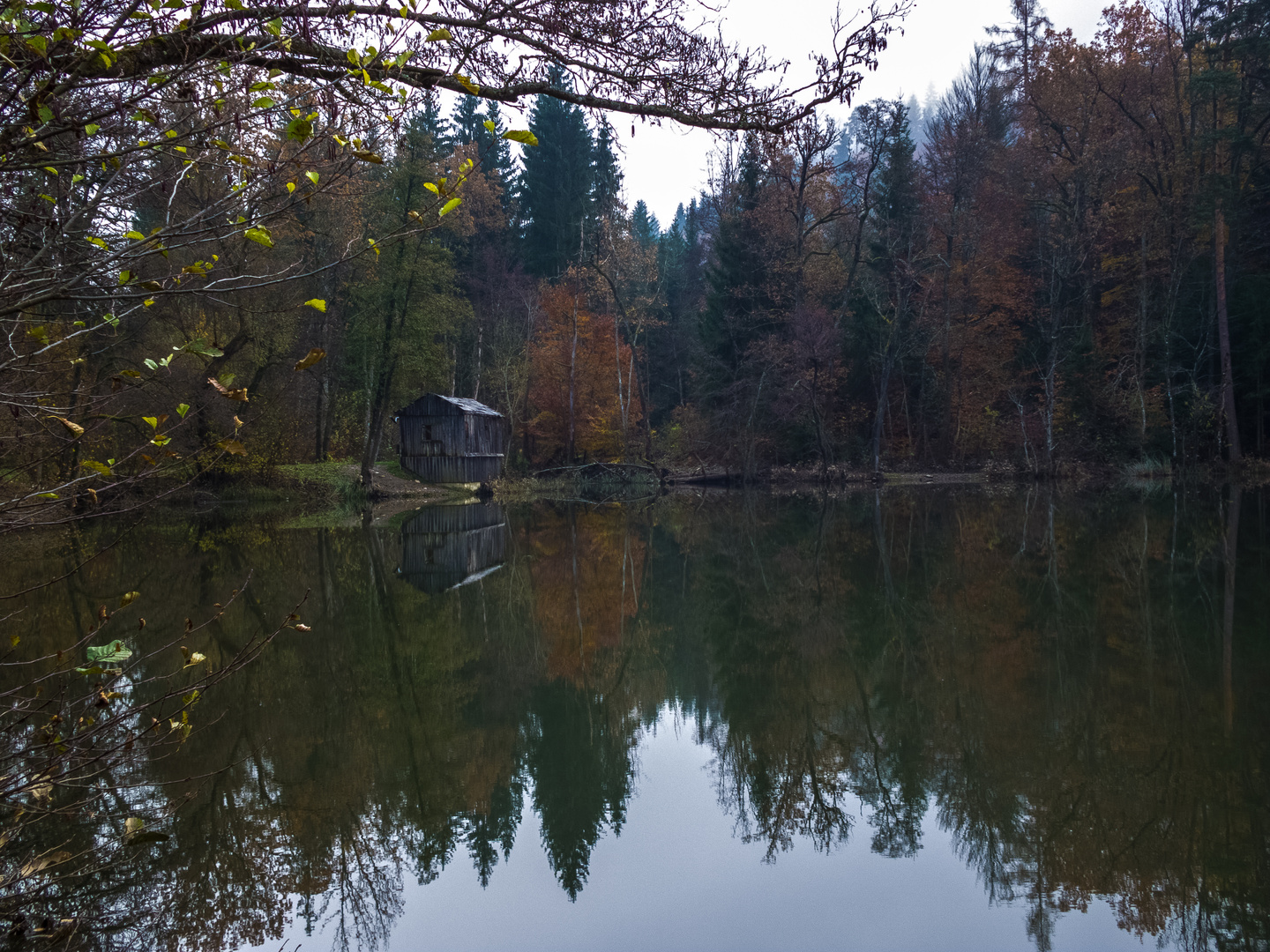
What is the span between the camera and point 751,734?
545 cm

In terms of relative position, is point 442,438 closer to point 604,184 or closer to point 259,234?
point 604,184

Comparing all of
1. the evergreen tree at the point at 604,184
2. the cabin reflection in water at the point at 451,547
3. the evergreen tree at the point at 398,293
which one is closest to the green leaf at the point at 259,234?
the cabin reflection in water at the point at 451,547

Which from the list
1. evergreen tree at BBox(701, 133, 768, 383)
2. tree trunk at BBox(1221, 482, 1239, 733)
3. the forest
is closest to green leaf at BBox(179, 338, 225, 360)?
tree trunk at BBox(1221, 482, 1239, 733)

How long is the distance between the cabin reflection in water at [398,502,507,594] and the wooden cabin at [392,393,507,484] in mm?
9510

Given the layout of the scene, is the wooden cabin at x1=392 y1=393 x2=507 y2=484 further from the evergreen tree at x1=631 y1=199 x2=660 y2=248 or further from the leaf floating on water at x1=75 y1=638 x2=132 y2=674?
the leaf floating on water at x1=75 y1=638 x2=132 y2=674

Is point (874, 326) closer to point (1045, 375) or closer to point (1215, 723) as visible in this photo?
point (1045, 375)

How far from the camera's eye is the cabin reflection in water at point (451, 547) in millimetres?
11930

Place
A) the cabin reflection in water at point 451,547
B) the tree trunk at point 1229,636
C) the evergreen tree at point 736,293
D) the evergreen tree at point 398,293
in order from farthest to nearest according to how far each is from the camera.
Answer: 1. the evergreen tree at point 736,293
2. the evergreen tree at point 398,293
3. the cabin reflection in water at point 451,547
4. the tree trunk at point 1229,636

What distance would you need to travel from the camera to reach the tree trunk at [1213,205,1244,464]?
26.2 m

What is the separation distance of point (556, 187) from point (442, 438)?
20790mm

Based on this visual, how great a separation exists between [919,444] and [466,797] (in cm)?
3312

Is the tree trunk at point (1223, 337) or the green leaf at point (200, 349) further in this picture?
the tree trunk at point (1223, 337)

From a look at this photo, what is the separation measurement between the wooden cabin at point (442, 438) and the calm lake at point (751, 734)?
2169 centimetres

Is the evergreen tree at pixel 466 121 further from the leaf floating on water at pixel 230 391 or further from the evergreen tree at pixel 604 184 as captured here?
the leaf floating on water at pixel 230 391
